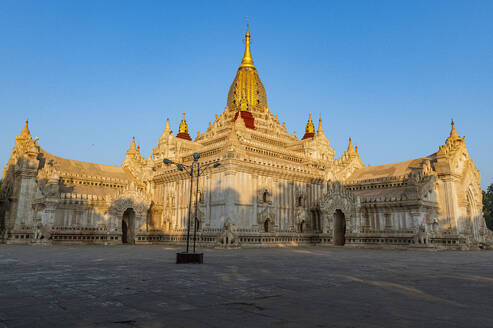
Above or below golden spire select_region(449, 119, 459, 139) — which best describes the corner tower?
above

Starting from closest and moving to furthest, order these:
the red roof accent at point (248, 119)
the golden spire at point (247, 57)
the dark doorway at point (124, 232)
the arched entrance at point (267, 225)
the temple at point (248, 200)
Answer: the temple at point (248, 200)
the arched entrance at point (267, 225)
the dark doorway at point (124, 232)
the red roof accent at point (248, 119)
the golden spire at point (247, 57)

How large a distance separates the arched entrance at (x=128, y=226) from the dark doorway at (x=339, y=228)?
2426 cm

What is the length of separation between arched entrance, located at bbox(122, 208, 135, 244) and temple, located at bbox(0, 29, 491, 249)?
12 centimetres

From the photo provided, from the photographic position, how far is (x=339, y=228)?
148 feet

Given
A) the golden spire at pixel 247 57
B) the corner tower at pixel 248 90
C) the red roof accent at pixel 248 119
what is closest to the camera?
the red roof accent at pixel 248 119

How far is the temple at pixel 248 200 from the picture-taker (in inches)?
1550

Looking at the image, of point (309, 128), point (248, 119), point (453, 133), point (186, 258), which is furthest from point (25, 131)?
point (453, 133)

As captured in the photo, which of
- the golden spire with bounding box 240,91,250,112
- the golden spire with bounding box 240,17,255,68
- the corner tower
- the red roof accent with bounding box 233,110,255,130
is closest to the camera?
the red roof accent with bounding box 233,110,255,130

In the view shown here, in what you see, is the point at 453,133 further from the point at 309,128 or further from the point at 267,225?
the point at 309,128

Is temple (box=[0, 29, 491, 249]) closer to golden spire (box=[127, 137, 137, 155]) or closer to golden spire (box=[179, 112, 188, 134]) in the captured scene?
golden spire (box=[127, 137, 137, 155])

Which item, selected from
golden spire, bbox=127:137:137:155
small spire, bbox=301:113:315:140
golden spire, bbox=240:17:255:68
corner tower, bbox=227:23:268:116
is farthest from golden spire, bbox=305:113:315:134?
golden spire, bbox=127:137:137:155

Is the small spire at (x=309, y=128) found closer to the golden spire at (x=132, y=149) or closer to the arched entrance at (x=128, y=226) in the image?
the golden spire at (x=132, y=149)

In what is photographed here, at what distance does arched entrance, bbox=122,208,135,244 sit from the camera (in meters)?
45.3

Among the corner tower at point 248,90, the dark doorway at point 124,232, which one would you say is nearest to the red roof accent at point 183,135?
the corner tower at point 248,90
